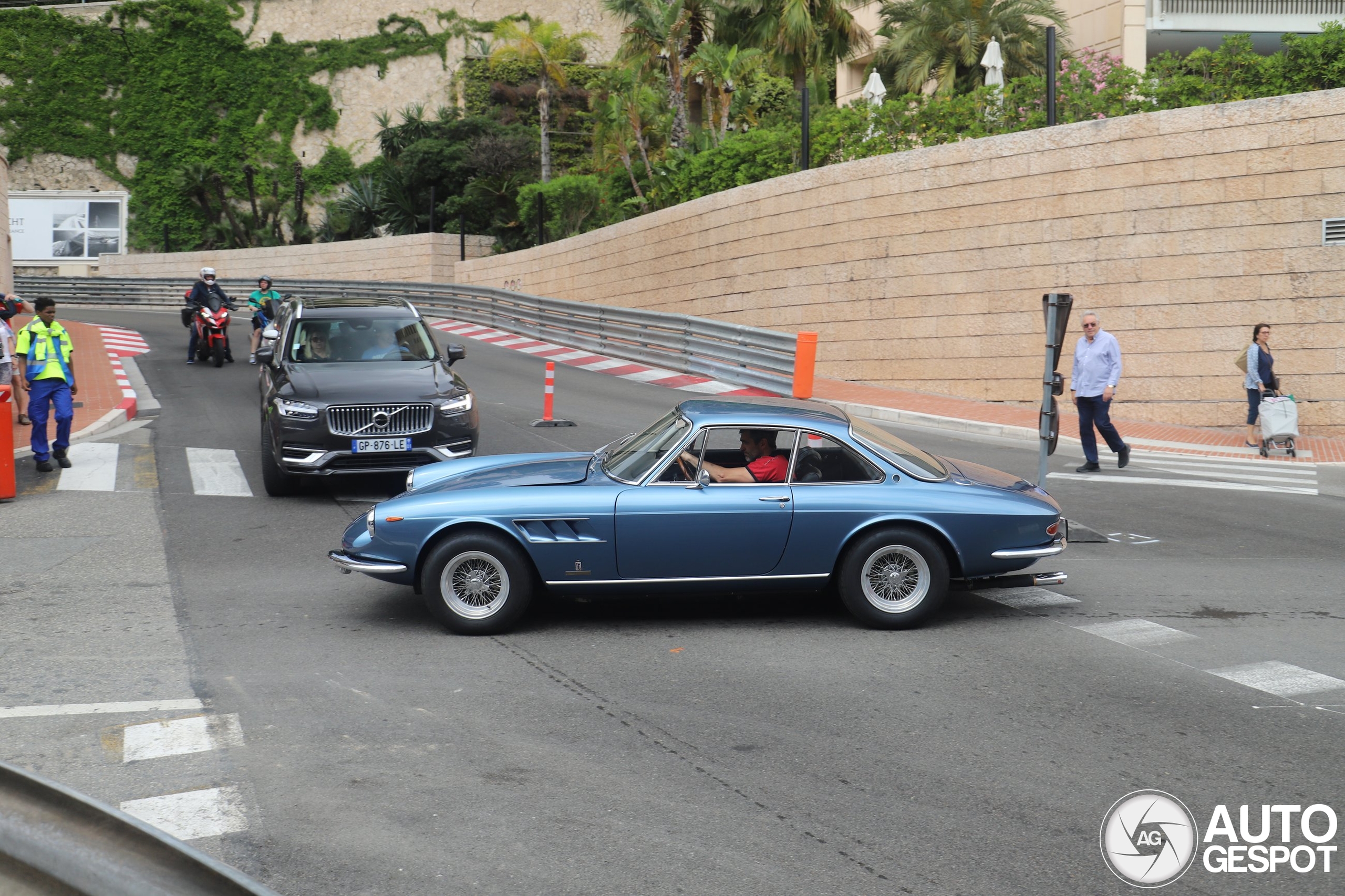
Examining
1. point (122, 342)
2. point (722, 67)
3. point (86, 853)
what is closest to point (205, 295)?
point (122, 342)

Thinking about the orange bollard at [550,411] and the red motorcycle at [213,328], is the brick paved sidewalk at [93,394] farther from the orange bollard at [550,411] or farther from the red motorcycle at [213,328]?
the orange bollard at [550,411]

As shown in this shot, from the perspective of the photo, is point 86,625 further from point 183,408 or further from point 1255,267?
point 1255,267

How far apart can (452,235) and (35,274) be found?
19.4 metres

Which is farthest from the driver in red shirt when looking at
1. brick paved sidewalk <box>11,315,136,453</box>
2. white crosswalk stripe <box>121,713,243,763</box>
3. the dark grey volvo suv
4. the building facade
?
the building facade

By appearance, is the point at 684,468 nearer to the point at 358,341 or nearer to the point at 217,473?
the point at 358,341

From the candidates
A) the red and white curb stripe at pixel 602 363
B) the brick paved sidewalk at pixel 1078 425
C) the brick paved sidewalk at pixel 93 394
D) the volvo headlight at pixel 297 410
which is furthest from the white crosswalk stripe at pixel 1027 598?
the red and white curb stripe at pixel 602 363

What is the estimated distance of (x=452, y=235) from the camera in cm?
4234

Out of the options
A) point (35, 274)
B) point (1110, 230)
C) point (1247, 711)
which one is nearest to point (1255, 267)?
point (1110, 230)

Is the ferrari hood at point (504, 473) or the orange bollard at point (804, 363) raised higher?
the orange bollard at point (804, 363)

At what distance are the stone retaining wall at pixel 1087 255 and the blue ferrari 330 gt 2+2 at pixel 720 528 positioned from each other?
33.4ft

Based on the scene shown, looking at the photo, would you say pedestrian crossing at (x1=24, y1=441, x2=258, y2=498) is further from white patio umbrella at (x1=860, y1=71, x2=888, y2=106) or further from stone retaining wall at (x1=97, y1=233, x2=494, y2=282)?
stone retaining wall at (x1=97, y1=233, x2=494, y2=282)

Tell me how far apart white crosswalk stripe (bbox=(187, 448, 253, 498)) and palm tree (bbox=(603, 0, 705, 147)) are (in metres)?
19.7

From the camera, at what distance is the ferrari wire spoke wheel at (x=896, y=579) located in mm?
7191

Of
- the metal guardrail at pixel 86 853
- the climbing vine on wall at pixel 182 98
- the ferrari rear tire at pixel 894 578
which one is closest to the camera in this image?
the metal guardrail at pixel 86 853
